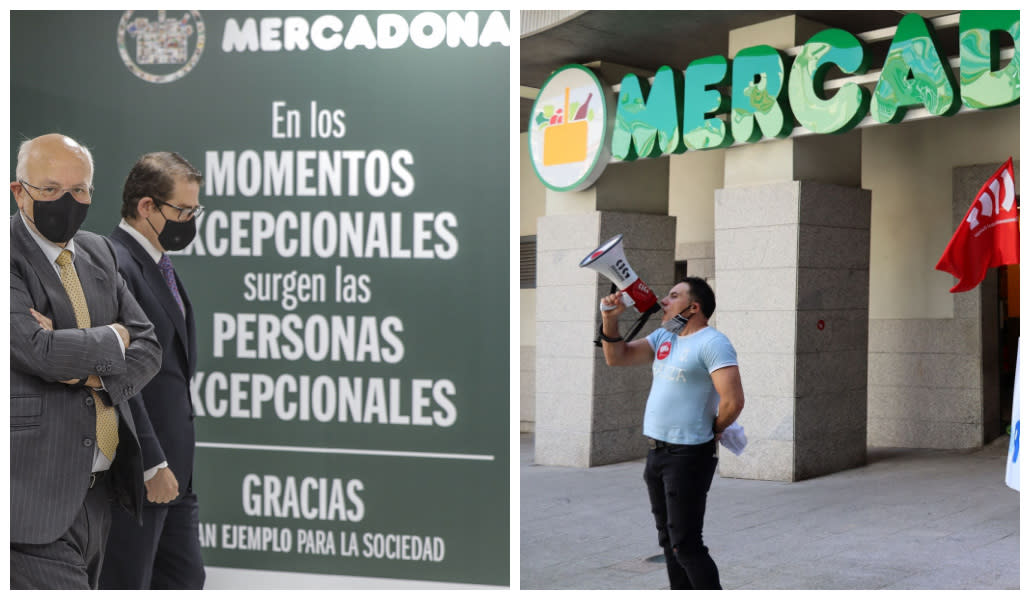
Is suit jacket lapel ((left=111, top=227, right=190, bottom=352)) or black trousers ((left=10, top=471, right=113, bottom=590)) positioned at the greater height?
suit jacket lapel ((left=111, top=227, right=190, bottom=352))

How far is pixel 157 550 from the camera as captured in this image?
5016 millimetres

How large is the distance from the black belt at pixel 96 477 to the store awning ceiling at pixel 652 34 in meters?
6.85

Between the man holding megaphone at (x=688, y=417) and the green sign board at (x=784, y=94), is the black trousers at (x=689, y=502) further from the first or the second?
the green sign board at (x=784, y=94)

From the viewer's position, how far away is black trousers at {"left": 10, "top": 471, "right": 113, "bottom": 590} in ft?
15.3

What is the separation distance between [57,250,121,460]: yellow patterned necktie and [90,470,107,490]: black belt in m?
0.07

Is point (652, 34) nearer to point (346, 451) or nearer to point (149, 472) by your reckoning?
point (346, 451)

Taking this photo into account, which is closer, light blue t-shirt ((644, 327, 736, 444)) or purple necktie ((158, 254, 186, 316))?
purple necktie ((158, 254, 186, 316))

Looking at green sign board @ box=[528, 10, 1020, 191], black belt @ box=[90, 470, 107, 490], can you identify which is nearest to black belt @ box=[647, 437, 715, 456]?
black belt @ box=[90, 470, 107, 490]

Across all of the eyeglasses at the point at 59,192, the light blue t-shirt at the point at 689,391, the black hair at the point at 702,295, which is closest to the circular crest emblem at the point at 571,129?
the black hair at the point at 702,295

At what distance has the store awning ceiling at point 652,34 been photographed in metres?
10.4

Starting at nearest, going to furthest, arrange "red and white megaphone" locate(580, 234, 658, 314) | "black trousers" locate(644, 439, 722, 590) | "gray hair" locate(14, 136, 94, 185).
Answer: "gray hair" locate(14, 136, 94, 185) < "black trousers" locate(644, 439, 722, 590) < "red and white megaphone" locate(580, 234, 658, 314)

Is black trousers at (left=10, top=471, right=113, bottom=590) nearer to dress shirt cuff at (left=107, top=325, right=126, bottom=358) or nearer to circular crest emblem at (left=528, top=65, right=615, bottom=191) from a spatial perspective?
dress shirt cuff at (left=107, top=325, right=126, bottom=358)

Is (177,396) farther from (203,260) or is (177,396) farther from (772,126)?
(772,126)

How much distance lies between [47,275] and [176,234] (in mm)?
587
